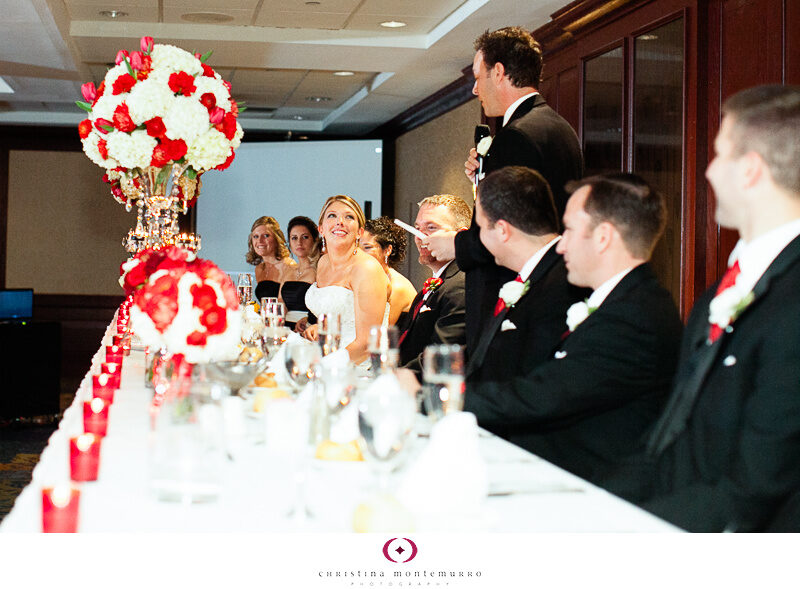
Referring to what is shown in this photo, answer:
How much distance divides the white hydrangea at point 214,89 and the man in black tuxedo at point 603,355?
126cm

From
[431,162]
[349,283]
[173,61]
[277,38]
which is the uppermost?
[277,38]

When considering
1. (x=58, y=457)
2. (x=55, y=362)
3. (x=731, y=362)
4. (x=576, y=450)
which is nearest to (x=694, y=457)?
(x=731, y=362)

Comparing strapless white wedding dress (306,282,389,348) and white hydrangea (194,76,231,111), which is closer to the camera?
white hydrangea (194,76,231,111)

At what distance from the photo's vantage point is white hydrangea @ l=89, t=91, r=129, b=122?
2.84m

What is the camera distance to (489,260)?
9.59 ft

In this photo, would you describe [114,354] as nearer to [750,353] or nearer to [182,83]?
[182,83]

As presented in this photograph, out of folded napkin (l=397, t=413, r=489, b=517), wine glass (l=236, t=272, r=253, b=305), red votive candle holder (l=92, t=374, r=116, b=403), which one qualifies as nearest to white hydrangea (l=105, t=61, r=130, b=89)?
red votive candle holder (l=92, t=374, r=116, b=403)

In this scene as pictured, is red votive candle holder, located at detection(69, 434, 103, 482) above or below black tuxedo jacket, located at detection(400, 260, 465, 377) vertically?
below

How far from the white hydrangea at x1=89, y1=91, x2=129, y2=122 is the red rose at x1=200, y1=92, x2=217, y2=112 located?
24cm

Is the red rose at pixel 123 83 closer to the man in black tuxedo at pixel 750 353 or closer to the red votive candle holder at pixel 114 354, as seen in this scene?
the red votive candle holder at pixel 114 354

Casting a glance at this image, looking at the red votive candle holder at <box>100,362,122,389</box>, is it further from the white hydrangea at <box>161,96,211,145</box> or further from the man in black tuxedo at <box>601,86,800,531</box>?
the man in black tuxedo at <box>601,86,800,531</box>

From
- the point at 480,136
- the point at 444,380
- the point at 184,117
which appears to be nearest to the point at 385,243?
the point at 480,136

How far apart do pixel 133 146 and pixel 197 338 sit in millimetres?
1030

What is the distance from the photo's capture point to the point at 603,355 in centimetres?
197
